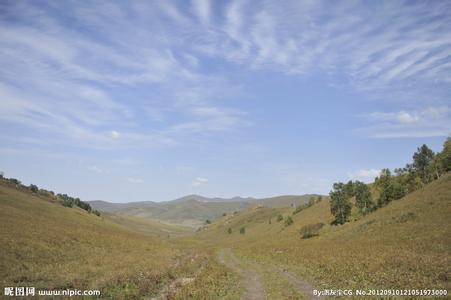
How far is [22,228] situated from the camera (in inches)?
1588

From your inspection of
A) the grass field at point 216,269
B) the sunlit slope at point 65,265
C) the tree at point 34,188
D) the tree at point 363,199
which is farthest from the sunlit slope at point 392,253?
the tree at point 34,188

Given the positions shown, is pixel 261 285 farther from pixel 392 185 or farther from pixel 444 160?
pixel 444 160

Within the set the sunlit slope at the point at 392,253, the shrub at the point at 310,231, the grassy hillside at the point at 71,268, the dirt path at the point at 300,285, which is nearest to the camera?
the dirt path at the point at 300,285

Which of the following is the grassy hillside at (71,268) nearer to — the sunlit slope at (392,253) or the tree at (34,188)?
the sunlit slope at (392,253)

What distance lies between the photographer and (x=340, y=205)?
8338 cm

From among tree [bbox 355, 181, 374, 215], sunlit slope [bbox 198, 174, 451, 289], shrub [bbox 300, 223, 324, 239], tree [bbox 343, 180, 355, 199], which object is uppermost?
tree [bbox 343, 180, 355, 199]

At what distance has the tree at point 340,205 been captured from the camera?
273 feet

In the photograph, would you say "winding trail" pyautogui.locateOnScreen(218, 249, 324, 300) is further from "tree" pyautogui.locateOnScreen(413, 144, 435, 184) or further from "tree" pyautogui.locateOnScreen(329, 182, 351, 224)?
"tree" pyautogui.locateOnScreen(413, 144, 435, 184)

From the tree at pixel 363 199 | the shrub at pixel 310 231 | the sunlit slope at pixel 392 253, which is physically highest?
the tree at pixel 363 199

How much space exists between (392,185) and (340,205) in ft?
43.0

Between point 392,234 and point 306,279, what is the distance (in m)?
28.9

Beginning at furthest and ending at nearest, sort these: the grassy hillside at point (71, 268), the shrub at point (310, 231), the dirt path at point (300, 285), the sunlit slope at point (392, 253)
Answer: the shrub at point (310, 231)
the sunlit slope at point (392, 253)
the grassy hillside at point (71, 268)
the dirt path at point (300, 285)

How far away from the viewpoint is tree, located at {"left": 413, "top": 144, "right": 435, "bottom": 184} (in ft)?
298

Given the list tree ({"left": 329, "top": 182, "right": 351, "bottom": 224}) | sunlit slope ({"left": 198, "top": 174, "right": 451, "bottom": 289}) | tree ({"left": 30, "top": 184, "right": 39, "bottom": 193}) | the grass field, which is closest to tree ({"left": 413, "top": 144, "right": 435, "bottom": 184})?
tree ({"left": 329, "top": 182, "right": 351, "bottom": 224})
